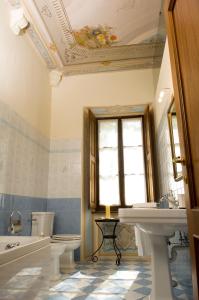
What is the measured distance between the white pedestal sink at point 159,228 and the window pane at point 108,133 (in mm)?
2685

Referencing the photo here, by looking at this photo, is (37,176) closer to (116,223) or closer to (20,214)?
(20,214)

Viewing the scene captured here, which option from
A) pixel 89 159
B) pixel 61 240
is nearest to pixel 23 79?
pixel 89 159

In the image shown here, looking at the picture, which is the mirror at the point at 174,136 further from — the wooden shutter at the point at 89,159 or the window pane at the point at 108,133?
the window pane at the point at 108,133

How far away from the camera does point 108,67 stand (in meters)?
4.28

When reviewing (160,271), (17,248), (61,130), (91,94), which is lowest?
(160,271)

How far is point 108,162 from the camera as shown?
14.3 feet

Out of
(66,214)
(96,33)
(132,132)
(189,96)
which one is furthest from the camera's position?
(132,132)

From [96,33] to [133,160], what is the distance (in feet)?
7.15

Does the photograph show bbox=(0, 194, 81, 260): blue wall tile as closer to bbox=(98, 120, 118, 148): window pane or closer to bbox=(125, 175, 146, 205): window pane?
bbox=(125, 175, 146, 205): window pane

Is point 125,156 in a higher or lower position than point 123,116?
lower

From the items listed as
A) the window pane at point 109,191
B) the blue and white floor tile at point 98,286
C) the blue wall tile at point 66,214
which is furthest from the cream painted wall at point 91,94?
the blue and white floor tile at point 98,286

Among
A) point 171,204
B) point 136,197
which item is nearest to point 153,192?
point 136,197

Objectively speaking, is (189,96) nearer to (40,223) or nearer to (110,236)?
(40,223)

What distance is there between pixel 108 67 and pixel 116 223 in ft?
8.86
